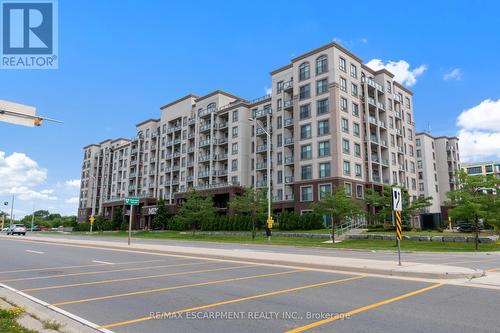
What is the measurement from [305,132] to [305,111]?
3.24 metres

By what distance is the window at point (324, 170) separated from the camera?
51531 mm

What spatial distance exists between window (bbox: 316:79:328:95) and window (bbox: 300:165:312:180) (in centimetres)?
1083

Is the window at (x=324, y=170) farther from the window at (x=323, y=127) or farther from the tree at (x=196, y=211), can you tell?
the tree at (x=196, y=211)

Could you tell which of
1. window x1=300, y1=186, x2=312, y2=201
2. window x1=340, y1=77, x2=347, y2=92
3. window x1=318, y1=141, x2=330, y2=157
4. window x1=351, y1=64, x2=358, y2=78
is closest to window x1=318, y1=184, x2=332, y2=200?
window x1=300, y1=186, x2=312, y2=201

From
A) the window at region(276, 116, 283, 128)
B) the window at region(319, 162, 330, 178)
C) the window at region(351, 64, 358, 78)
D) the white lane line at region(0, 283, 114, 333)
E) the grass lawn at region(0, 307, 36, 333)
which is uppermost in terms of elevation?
the window at region(351, 64, 358, 78)

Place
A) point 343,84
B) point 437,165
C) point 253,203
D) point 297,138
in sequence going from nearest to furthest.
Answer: point 253,203 → point 343,84 → point 297,138 → point 437,165

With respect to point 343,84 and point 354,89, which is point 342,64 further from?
point 354,89

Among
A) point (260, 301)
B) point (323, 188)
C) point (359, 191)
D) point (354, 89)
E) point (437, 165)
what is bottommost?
point (260, 301)

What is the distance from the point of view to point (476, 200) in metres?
27.9

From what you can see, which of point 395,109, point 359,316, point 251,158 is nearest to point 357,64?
point 395,109

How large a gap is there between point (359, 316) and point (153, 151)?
276 feet

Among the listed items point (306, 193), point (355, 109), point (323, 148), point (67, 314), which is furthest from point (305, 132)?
point (67, 314)

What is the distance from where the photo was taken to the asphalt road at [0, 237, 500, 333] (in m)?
6.46

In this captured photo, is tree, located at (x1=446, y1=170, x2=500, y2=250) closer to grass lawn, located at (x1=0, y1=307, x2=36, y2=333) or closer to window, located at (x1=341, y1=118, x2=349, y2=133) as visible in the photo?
window, located at (x1=341, y1=118, x2=349, y2=133)
